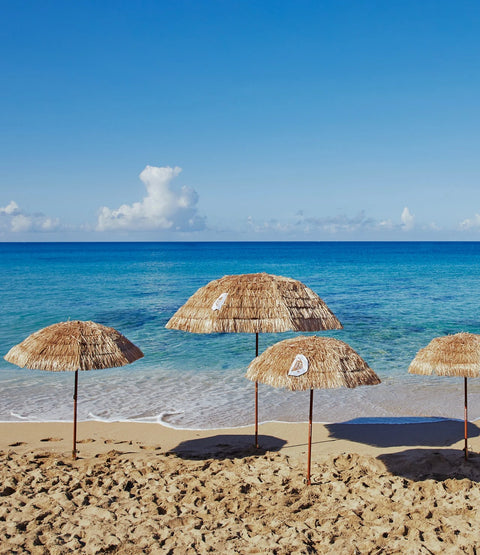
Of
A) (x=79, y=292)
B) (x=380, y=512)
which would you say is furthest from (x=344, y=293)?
(x=380, y=512)

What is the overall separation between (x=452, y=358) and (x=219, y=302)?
3.50m

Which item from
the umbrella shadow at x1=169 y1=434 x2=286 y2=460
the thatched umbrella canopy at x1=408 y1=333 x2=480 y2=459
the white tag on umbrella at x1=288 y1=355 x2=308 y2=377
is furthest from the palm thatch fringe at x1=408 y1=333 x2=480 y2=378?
the umbrella shadow at x1=169 y1=434 x2=286 y2=460

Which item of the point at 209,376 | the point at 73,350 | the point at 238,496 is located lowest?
the point at 209,376

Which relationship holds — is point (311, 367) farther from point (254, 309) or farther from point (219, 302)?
point (219, 302)

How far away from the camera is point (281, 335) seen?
20.4 metres

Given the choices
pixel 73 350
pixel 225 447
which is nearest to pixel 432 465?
pixel 225 447

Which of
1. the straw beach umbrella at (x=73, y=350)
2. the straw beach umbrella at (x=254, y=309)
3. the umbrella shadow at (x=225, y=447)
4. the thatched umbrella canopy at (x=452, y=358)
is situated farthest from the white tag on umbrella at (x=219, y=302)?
the thatched umbrella canopy at (x=452, y=358)

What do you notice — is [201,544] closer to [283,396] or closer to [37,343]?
[37,343]

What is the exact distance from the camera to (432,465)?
7707mm

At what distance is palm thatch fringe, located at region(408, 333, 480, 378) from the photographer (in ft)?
22.7

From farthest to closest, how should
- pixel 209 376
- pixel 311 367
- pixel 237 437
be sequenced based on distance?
pixel 209 376, pixel 237 437, pixel 311 367

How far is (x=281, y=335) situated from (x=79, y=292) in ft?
64.0

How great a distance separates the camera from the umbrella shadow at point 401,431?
9266mm

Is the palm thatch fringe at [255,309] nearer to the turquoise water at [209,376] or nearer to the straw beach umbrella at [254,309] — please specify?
the straw beach umbrella at [254,309]
